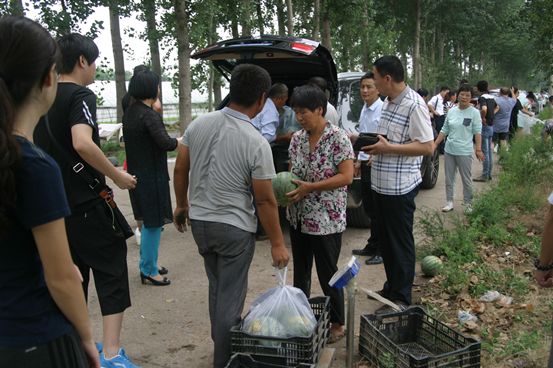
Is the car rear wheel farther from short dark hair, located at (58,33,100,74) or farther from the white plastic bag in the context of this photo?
short dark hair, located at (58,33,100,74)

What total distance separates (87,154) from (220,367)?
1.53 m

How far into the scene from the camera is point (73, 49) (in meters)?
2.72

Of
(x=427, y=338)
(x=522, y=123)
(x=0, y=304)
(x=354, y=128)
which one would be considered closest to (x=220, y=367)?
(x=427, y=338)

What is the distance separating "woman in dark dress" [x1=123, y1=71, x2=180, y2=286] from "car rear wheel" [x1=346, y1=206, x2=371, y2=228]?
8.73 ft

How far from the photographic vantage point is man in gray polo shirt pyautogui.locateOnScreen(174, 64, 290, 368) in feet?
8.57

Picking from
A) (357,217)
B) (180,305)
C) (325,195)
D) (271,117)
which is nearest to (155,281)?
(180,305)

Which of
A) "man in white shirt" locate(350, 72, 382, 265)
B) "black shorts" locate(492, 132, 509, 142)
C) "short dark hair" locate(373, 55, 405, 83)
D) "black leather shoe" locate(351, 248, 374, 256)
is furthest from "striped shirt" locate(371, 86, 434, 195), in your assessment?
"black shorts" locate(492, 132, 509, 142)

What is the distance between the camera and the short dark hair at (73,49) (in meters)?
2.71

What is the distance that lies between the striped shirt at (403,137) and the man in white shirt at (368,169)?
45.8 inches

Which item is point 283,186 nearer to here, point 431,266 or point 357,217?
point 431,266

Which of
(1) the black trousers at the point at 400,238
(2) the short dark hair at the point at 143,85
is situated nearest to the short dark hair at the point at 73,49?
(2) the short dark hair at the point at 143,85

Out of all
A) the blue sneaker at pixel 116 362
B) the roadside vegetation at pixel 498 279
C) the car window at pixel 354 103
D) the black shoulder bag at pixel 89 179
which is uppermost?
the car window at pixel 354 103

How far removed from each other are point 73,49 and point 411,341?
296 centimetres

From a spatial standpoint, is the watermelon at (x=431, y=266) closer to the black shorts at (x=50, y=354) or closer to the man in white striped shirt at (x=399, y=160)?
the man in white striped shirt at (x=399, y=160)
